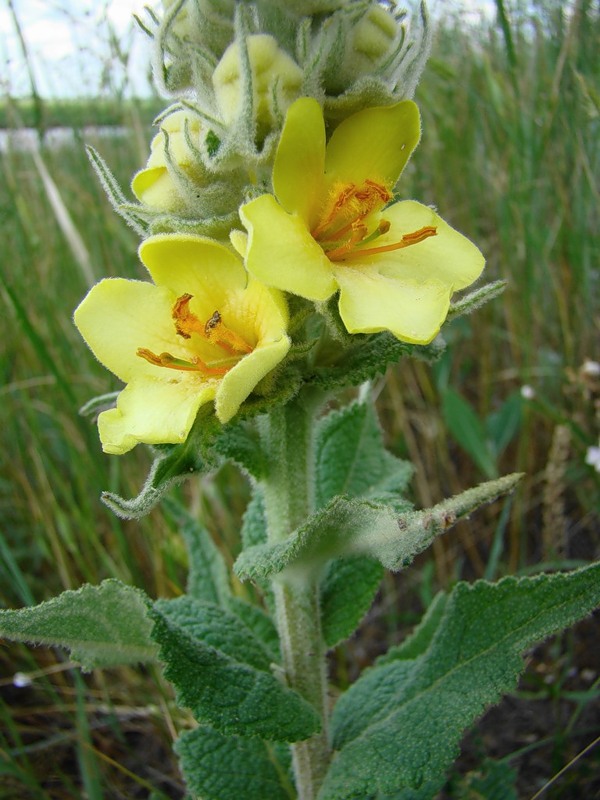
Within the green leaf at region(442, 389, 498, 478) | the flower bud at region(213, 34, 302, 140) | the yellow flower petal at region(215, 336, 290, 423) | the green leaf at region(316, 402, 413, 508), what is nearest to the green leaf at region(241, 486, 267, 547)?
the green leaf at region(316, 402, 413, 508)

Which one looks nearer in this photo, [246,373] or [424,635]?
[246,373]

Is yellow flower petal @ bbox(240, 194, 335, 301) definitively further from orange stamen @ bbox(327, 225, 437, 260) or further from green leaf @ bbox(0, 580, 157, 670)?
green leaf @ bbox(0, 580, 157, 670)

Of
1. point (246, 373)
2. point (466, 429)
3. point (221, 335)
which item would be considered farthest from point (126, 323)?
point (466, 429)

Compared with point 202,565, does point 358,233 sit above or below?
above

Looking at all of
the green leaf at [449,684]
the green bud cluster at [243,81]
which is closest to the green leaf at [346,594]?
the green leaf at [449,684]

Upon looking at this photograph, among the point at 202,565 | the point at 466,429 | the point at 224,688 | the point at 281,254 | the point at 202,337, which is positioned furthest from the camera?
the point at 466,429

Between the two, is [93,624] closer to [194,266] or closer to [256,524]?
[256,524]

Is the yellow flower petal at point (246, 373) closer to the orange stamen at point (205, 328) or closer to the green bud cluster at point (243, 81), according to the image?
the orange stamen at point (205, 328)
